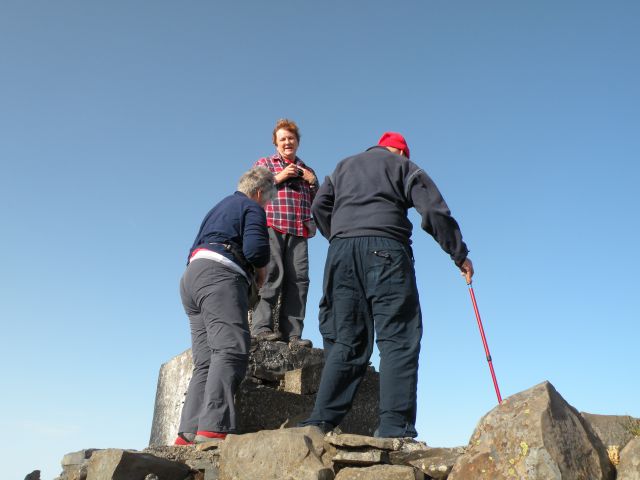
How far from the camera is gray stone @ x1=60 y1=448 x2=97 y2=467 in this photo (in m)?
4.59

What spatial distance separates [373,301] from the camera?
4.22 metres

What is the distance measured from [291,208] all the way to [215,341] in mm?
2287

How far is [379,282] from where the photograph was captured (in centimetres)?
418

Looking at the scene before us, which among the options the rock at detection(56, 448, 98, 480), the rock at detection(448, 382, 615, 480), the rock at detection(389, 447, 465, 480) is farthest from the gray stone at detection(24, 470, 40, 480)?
the rock at detection(448, 382, 615, 480)

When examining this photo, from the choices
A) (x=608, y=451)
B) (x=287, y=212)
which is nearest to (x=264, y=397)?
(x=287, y=212)

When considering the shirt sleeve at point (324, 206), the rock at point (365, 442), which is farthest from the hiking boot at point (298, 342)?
the rock at point (365, 442)

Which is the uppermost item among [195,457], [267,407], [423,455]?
[267,407]

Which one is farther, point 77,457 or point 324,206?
point 324,206

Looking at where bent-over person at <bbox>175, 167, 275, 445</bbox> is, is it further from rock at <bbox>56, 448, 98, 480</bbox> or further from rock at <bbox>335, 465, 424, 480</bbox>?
rock at <bbox>335, 465, 424, 480</bbox>

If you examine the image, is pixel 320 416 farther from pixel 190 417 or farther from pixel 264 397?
pixel 264 397

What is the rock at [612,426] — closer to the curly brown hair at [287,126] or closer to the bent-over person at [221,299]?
the bent-over person at [221,299]

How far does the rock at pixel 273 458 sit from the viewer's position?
3587 mm

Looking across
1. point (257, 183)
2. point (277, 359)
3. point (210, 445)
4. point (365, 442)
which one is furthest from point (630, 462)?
point (277, 359)

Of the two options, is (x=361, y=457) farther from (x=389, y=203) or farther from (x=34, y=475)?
(x=34, y=475)
